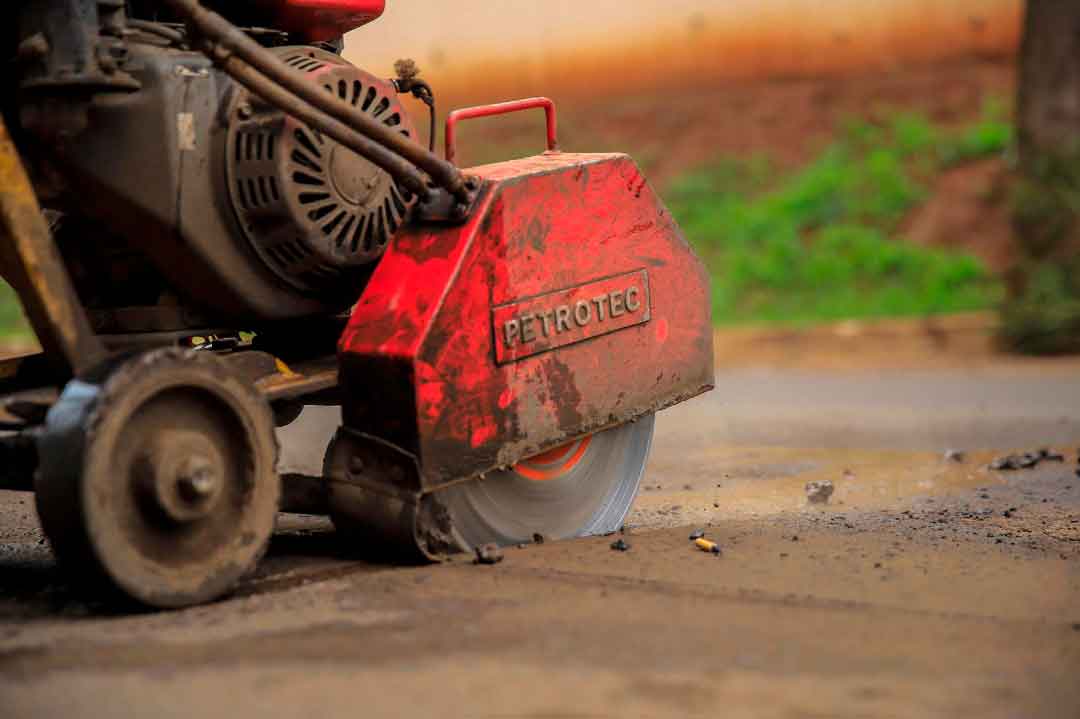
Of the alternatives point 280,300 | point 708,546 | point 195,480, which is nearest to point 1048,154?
point 708,546

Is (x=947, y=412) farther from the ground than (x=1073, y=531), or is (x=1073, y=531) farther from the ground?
(x=1073, y=531)

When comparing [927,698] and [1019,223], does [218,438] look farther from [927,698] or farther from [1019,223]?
[1019,223]

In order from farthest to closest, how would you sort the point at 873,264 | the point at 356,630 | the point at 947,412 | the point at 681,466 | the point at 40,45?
the point at 873,264
the point at 947,412
the point at 681,466
the point at 40,45
the point at 356,630

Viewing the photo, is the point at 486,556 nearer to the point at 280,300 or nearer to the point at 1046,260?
the point at 280,300


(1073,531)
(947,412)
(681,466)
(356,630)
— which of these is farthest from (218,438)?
(947,412)

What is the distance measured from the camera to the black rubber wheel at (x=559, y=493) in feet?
13.0

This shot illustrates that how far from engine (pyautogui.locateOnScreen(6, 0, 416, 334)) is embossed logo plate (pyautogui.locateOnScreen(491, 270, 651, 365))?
0.41m

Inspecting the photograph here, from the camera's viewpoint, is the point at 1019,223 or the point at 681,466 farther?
the point at 1019,223

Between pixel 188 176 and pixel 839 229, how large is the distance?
29.0ft

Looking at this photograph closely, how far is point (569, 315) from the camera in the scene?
4.02m

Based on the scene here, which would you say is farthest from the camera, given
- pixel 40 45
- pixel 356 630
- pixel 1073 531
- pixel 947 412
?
pixel 947 412

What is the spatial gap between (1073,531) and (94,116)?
281 centimetres

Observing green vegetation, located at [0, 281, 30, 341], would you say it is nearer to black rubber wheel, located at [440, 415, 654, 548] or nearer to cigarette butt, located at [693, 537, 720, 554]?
black rubber wheel, located at [440, 415, 654, 548]

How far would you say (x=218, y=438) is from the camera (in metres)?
3.46
